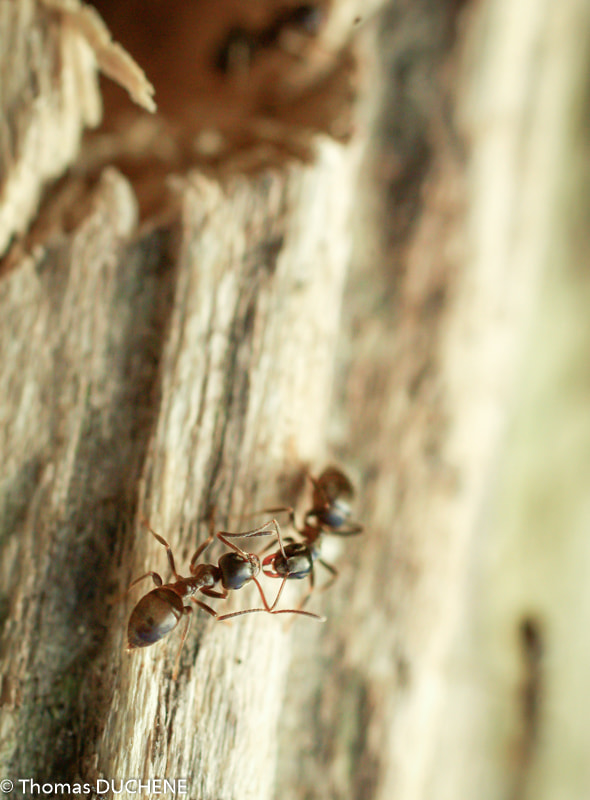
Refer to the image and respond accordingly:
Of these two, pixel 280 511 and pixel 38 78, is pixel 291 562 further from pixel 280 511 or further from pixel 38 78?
pixel 38 78

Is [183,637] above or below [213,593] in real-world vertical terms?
below

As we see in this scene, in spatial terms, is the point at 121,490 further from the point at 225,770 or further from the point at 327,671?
the point at 327,671

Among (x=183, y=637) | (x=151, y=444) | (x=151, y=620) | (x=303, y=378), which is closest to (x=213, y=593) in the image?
(x=183, y=637)

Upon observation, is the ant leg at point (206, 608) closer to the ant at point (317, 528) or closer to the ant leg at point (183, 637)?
the ant leg at point (183, 637)

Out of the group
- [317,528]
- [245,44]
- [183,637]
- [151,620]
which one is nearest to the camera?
[151,620]

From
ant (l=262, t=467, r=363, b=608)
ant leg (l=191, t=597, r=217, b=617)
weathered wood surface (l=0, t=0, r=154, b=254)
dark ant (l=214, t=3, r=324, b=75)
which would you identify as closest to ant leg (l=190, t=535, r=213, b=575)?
ant leg (l=191, t=597, r=217, b=617)

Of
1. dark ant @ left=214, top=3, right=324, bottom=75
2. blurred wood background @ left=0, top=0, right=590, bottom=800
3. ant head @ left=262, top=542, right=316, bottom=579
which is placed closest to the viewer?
blurred wood background @ left=0, top=0, right=590, bottom=800

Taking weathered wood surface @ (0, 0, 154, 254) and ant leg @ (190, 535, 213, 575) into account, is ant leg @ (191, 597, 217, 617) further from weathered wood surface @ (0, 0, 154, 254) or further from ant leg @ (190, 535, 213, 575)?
weathered wood surface @ (0, 0, 154, 254)
